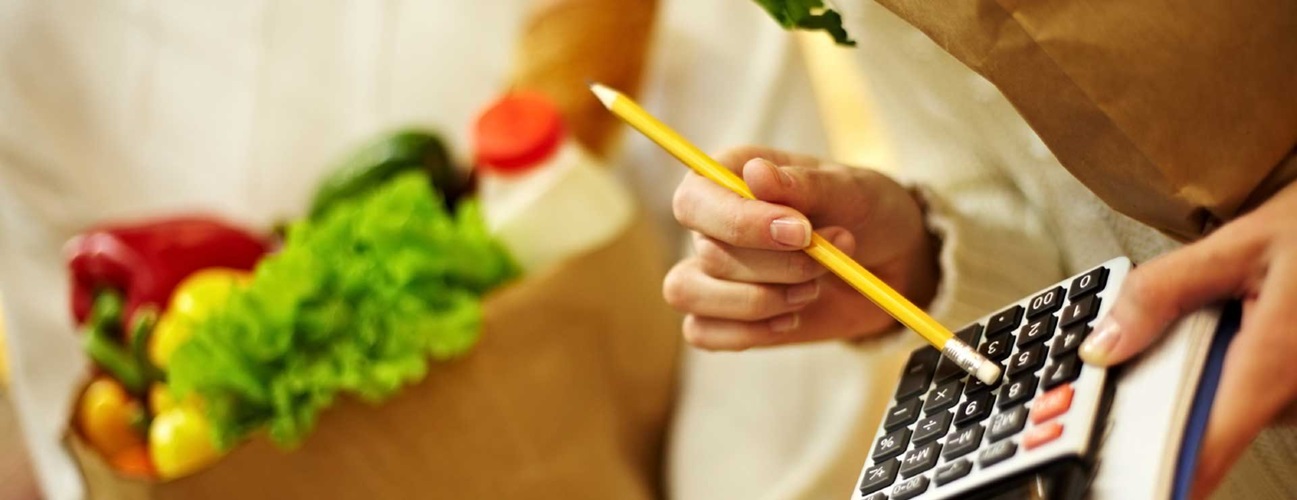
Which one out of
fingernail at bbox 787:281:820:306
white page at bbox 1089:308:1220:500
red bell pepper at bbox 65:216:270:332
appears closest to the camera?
white page at bbox 1089:308:1220:500

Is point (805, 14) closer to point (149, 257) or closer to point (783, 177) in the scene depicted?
point (783, 177)

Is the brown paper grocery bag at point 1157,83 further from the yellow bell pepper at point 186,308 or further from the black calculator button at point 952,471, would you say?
the yellow bell pepper at point 186,308

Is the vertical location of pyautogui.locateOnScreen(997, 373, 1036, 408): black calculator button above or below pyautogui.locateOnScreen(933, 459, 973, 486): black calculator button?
above

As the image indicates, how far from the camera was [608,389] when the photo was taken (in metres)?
0.69

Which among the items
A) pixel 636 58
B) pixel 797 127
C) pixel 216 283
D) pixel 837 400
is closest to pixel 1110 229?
pixel 837 400

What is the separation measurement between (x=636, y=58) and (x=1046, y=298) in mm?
521

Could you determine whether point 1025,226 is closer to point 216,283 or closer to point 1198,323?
point 1198,323

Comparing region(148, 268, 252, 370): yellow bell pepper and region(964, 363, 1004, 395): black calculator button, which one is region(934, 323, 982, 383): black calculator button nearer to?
region(964, 363, 1004, 395): black calculator button

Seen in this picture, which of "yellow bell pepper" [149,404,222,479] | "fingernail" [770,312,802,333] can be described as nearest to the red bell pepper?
"yellow bell pepper" [149,404,222,479]

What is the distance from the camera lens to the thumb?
0.26m

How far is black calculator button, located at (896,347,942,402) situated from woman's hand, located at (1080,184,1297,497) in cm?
6

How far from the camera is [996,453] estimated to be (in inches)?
10.4

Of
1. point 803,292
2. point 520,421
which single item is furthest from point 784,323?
point 520,421

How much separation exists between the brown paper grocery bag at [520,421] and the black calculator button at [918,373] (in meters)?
0.31
